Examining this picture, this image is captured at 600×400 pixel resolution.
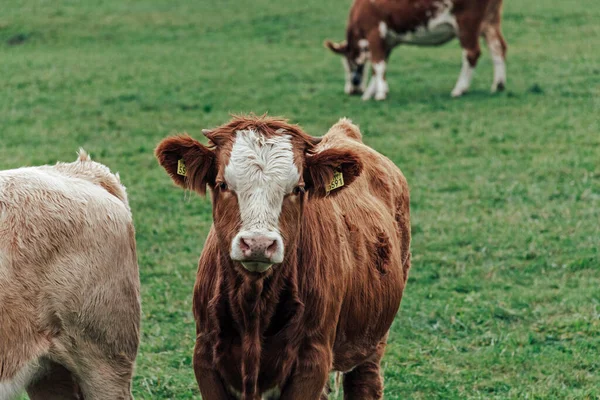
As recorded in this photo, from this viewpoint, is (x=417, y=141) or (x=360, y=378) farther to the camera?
(x=417, y=141)

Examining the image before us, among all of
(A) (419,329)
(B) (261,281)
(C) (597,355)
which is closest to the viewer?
(B) (261,281)

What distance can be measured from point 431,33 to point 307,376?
556 inches

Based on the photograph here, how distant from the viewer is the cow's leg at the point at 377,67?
61.0 ft

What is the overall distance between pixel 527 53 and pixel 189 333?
50.7ft

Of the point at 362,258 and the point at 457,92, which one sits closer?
the point at 362,258

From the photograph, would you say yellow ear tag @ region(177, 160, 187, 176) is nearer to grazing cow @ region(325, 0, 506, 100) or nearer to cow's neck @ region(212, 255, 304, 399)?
cow's neck @ region(212, 255, 304, 399)

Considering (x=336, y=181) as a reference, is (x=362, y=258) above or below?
below

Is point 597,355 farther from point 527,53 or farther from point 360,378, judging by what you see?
point 527,53

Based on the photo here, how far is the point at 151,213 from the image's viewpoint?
11.6 meters

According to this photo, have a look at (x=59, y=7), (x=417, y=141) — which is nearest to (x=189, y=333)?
(x=417, y=141)

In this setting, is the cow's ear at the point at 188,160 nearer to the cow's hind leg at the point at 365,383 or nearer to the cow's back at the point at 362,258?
the cow's back at the point at 362,258

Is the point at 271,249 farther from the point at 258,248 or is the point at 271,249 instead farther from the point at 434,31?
the point at 434,31

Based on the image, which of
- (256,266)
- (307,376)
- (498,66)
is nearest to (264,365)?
(307,376)

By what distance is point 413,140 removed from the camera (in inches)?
590
